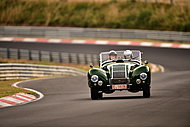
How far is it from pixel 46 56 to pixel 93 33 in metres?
10.3

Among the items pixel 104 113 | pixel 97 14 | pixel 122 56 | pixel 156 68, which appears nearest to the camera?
pixel 104 113

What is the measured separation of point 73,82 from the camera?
23.1 metres

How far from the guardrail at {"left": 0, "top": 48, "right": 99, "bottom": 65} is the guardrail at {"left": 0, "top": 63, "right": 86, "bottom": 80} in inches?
216

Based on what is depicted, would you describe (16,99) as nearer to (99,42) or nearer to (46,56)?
(46,56)

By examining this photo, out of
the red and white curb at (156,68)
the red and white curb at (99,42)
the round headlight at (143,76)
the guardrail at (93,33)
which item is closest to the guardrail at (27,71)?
the red and white curb at (156,68)

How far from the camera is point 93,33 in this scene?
150 feet

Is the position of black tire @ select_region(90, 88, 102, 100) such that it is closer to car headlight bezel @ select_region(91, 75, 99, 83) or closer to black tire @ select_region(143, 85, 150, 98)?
car headlight bezel @ select_region(91, 75, 99, 83)

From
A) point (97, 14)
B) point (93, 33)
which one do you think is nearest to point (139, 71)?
point (93, 33)

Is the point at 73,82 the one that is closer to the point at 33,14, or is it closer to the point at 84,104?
the point at 84,104

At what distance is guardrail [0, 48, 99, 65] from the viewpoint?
3538 centimetres

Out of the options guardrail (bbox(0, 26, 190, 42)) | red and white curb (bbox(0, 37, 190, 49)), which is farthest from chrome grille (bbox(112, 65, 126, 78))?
guardrail (bbox(0, 26, 190, 42))

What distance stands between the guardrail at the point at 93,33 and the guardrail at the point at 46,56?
857cm

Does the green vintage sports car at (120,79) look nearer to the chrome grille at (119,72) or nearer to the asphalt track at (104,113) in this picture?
the chrome grille at (119,72)

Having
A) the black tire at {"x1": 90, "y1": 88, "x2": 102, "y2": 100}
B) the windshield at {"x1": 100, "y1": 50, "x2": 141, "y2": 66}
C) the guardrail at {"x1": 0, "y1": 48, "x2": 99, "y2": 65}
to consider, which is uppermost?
the windshield at {"x1": 100, "y1": 50, "x2": 141, "y2": 66}
